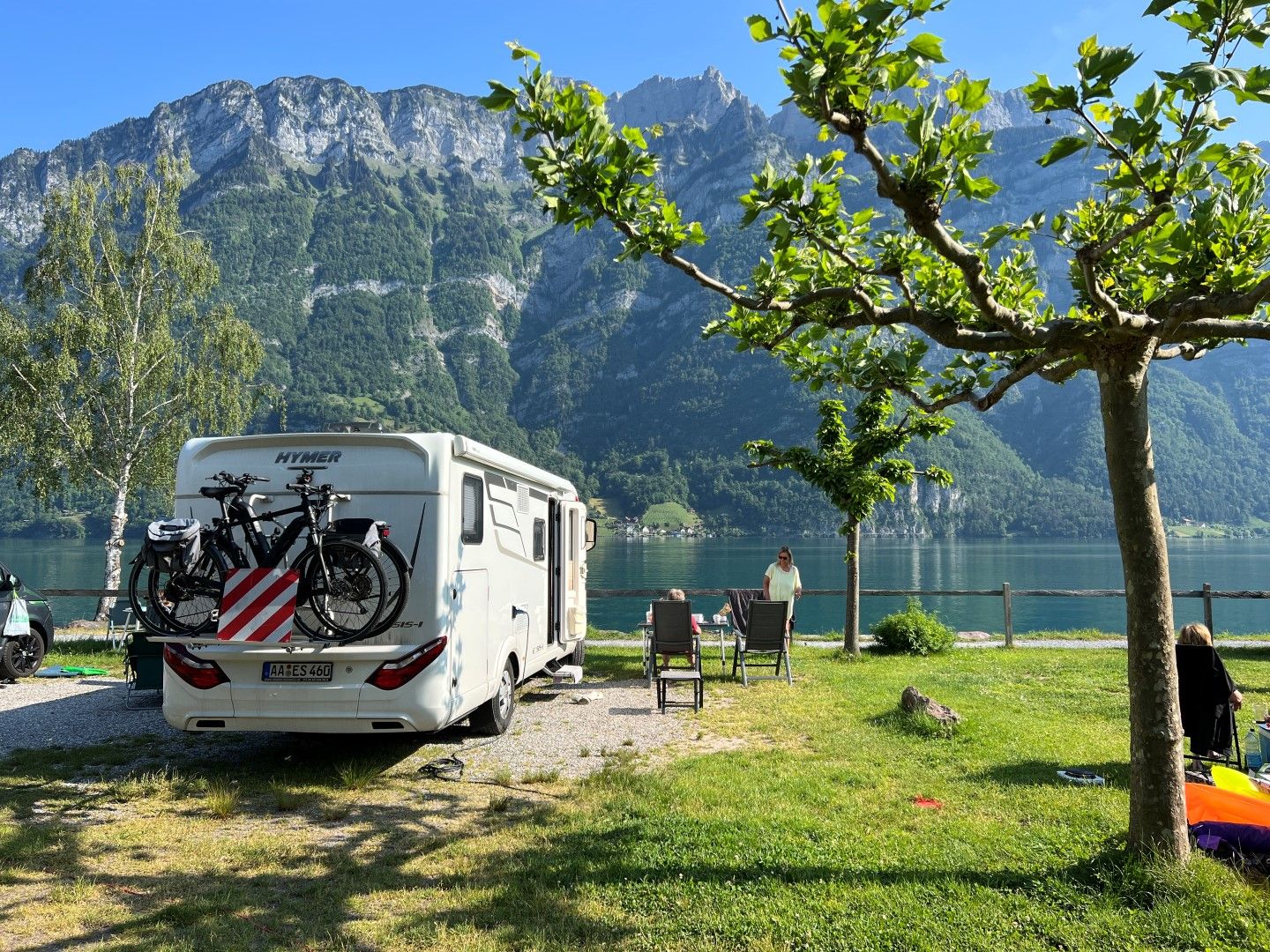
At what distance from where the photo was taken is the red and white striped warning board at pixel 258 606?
5.61 metres

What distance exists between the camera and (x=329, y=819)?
17.3 ft

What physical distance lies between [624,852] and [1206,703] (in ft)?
13.0

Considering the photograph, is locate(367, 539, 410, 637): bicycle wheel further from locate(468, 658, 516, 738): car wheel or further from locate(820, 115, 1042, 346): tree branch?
locate(820, 115, 1042, 346): tree branch

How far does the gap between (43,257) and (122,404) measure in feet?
12.2

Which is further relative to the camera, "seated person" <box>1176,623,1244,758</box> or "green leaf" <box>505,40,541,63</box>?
"seated person" <box>1176,623,1244,758</box>

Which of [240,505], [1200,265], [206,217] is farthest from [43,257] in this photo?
[206,217]

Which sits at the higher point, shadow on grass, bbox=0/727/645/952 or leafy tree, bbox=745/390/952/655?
leafy tree, bbox=745/390/952/655

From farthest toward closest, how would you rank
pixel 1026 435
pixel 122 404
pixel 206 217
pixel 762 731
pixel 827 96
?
pixel 206 217 < pixel 1026 435 < pixel 122 404 < pixel 762 731 < pixel 827 96

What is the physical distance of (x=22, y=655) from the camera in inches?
436

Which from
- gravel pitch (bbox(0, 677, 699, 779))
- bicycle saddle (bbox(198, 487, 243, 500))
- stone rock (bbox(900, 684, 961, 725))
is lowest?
gravel pitch (bbox(0, 677, 699, 779))

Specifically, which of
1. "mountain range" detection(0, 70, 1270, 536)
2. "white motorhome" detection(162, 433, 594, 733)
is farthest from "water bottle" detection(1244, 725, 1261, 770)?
"mountain range" detection(0, 70, 1270, 536)

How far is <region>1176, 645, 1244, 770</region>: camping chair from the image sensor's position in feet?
18.1

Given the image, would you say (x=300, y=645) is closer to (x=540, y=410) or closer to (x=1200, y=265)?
(x=1200, y=265)

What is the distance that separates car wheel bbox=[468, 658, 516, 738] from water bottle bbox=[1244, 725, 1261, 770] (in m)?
5.51
